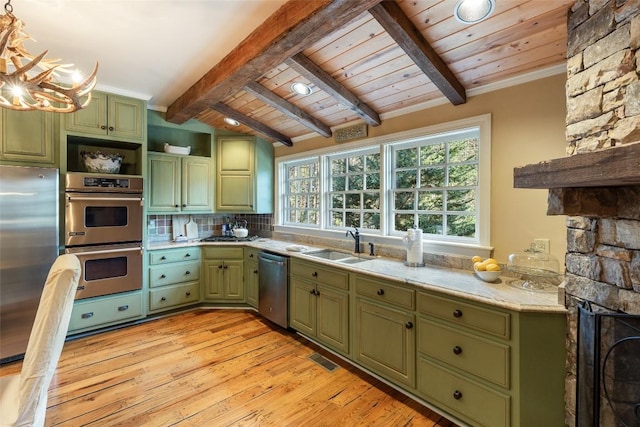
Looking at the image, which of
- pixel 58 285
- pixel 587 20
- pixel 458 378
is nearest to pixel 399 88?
pixel 587 20

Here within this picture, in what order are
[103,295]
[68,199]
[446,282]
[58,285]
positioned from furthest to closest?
[103,295], [68,199], [446,282], [58,285]

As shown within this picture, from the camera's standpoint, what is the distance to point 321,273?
2.73m

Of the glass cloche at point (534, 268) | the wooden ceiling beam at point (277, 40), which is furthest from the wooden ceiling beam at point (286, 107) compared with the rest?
the glass cloche at point (534, 268)

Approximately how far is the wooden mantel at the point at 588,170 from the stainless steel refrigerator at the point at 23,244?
11.8 ft

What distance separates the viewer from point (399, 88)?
2.53 m

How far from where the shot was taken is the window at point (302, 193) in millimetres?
3908

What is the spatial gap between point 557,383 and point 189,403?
228 cm

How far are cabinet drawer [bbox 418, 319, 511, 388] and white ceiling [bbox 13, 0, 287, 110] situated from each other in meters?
Answer: 2.36

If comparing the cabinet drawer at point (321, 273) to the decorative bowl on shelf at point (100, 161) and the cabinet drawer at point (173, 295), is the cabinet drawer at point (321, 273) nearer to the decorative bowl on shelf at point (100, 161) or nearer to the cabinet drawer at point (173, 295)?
the cabinet drawer at point (173, 295)

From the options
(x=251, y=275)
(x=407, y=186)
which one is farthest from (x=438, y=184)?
(x=251, y=275)

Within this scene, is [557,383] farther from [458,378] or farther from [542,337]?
[458,378]

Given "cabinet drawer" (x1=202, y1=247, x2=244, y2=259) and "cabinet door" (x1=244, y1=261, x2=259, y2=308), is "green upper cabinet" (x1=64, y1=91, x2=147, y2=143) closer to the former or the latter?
"cabinet drawer" (x1=202, y1=247, x2=244, y2=259)

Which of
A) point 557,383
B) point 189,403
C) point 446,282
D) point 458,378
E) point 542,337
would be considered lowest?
point 189,403

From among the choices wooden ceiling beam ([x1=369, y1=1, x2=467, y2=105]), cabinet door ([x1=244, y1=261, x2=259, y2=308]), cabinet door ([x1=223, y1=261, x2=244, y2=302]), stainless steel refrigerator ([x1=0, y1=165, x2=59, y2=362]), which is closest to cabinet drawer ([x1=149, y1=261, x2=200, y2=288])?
cabinet door ([x1=223, y1=261, x2=244, y2=302])
